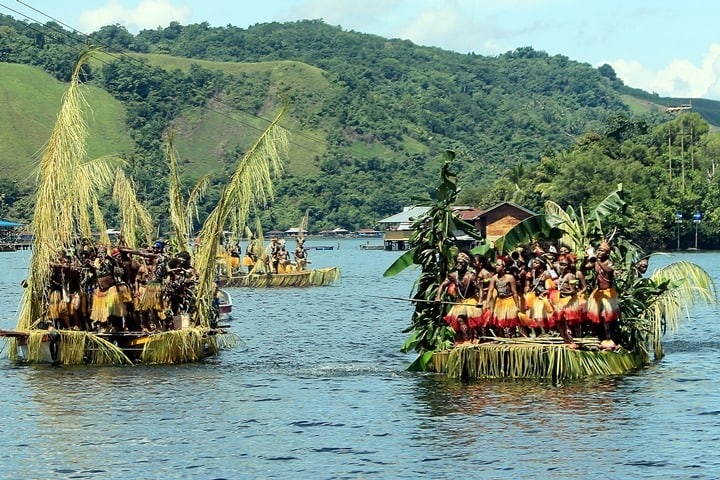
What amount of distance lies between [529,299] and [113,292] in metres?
12.0

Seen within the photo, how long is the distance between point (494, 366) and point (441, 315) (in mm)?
2160

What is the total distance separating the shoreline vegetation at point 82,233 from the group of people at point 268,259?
46553 millimetres

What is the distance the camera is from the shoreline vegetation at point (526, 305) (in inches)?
1358

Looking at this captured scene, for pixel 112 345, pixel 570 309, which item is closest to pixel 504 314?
pixel 570 309

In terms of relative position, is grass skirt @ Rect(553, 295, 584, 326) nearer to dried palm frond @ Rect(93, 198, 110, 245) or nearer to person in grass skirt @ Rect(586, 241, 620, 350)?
person in grass skirt @ Rect(586, 241, 620, 350)

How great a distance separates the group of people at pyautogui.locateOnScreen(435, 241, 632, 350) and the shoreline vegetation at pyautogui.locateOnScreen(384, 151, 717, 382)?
2cm

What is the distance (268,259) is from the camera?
92688 mm

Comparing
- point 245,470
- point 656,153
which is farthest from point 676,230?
point 245,470

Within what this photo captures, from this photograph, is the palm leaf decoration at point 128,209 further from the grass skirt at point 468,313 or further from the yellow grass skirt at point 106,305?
the grass skirt at point 468,313

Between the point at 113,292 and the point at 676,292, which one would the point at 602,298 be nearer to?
the point at 676,292

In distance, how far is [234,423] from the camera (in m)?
32.1

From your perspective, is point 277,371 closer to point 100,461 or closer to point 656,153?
point 100,461

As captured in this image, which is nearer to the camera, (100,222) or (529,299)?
(529,299)

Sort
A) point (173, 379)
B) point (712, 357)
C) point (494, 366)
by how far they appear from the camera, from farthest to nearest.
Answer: point (712, 357), point (173, 379), point (494, 366)
